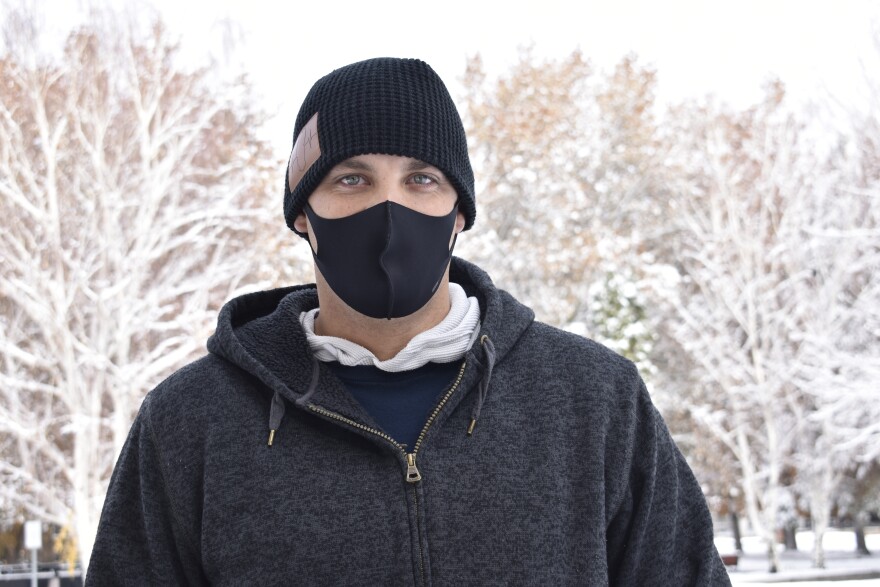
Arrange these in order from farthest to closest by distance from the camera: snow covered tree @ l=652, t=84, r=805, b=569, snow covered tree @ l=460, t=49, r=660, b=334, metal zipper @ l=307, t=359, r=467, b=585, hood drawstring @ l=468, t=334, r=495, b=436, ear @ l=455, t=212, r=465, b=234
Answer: snow covered tree @ l=652, t=84, r=805, b=569
snow covered tree @ l=460, t=49, r=660, b=334
ear @ l=455, t=212, r=465, b=234
hood drawstring @ l=468, t=334, r=495, b=436
metal zipper @ l=307, t=359, r=467, b=585

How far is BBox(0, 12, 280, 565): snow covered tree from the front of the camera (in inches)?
596

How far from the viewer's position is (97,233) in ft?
51.5

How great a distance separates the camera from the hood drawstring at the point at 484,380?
1.83 metres

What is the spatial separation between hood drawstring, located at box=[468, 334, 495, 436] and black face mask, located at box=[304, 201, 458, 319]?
14 centimetres

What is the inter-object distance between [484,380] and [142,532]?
0.73 meters

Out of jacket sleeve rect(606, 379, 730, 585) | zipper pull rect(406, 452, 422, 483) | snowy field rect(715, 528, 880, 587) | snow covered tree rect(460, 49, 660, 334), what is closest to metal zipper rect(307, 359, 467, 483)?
zipper pull rect(406, 452, 422, 483)

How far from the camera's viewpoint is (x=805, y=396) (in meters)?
23.5

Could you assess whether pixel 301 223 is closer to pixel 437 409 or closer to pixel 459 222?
pixel 459 222

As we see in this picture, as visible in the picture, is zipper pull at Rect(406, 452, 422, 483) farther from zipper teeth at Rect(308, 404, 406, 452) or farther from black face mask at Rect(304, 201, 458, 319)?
black face mask at Rect(304, 201, 458, 319)

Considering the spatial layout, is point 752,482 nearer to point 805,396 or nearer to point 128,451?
point 805,396

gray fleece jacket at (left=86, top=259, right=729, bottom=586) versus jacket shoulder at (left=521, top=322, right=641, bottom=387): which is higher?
jacket shoulder at (left=521, top=322, right=641, bottom=387)

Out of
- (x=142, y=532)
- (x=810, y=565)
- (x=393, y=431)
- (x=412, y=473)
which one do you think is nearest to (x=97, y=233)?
(x=142, y=532)

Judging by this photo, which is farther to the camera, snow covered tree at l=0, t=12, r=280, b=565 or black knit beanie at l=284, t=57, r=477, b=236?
snow covered tree at l=0, t=12, r=280, b=565

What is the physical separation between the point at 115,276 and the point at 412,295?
1478 centimetres
